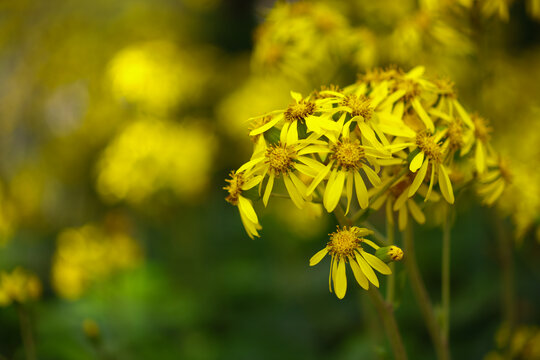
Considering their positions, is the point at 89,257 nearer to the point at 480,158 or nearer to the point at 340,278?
the point at 340,278

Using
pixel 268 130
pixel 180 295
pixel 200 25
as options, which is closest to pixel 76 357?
pixel 180 295

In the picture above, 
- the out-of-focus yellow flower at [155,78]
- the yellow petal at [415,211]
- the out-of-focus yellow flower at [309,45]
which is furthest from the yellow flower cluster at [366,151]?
Result: the out-of-focus yellow flower at [155,78]

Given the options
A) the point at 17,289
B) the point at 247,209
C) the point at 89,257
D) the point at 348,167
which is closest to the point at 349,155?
the point at 348,167

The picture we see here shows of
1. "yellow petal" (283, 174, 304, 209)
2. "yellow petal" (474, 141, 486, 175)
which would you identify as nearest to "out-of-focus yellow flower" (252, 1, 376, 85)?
"yellow petal" (474, 141, 486, 175)

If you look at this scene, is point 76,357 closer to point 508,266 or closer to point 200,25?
point 508,266

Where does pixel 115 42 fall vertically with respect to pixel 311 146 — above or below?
above

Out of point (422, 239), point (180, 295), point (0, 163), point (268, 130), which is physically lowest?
point (268, 130)
